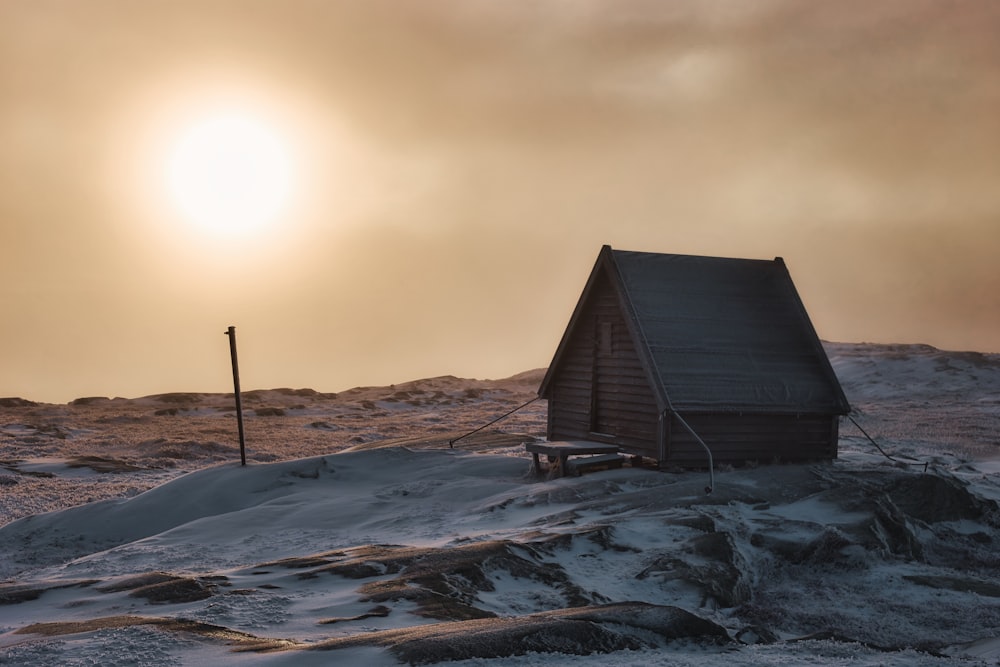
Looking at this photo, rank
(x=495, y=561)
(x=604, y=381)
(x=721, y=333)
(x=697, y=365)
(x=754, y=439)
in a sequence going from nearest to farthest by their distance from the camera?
1. (x=495, y=561)
2. (x=697, y=365)
3. (x=754, y=439)
4. (x=721, y=333)
5. (x=604, y=381)

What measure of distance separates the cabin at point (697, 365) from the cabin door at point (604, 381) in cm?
2

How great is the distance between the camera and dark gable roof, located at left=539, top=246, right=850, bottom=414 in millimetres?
20312

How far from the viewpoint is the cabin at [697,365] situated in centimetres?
2025

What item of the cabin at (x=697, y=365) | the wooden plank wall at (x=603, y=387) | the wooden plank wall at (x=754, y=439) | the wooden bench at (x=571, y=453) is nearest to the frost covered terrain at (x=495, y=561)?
the wooden bench at (x=571, y=453)

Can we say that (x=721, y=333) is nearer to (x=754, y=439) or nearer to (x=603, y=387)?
(x=754, y=439)

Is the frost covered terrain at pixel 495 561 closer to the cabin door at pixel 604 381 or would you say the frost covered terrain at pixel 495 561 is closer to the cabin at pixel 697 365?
the cabin at pixel 697 365

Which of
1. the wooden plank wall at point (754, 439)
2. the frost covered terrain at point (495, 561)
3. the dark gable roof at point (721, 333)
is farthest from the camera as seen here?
the dark gable roof at point (721, 333)

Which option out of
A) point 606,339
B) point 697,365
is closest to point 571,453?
point 606,339

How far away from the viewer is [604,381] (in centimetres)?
2233

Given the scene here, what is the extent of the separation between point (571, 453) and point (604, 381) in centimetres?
234

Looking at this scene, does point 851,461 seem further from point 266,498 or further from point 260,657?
point 260,657

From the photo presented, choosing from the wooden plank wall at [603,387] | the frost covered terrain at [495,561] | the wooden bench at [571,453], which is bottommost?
the frost covered terrain at [495,561]

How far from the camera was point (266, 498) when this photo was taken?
869 inches

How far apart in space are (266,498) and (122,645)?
13626mm
